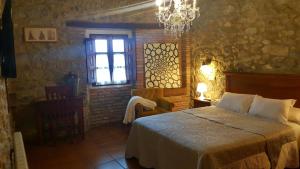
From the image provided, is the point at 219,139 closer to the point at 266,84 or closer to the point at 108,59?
the point at 266,84

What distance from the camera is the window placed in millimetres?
5309

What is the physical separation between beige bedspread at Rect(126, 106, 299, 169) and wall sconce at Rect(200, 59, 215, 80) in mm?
1714

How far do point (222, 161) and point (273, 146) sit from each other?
82 cm

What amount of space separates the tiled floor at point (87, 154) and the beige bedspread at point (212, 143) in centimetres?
28

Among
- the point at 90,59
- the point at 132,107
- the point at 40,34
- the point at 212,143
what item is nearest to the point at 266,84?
the point at 212,143

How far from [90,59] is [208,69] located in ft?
8.52

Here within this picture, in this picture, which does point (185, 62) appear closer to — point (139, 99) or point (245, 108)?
point (139, 99)

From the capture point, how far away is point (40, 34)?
4.57m

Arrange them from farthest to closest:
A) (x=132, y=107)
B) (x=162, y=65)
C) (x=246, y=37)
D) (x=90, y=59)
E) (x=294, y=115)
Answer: (x=162, y=65) < (x=90, y=59) < (x=132, y=107) < (x=246, y=37) < (x=294, y=115)

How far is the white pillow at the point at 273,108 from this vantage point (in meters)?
3.43

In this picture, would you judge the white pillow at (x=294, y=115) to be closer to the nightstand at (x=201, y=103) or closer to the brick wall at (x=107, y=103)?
the nightstand at (x=201, y=103)

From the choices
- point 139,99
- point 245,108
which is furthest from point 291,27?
point 139,99

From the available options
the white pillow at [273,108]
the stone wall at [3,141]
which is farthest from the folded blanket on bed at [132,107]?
the stone wall at [3,141]

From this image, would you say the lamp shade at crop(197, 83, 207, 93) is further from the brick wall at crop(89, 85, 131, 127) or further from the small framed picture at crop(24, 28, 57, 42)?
the small framed picture at crop(24, 28, 57, 42)
